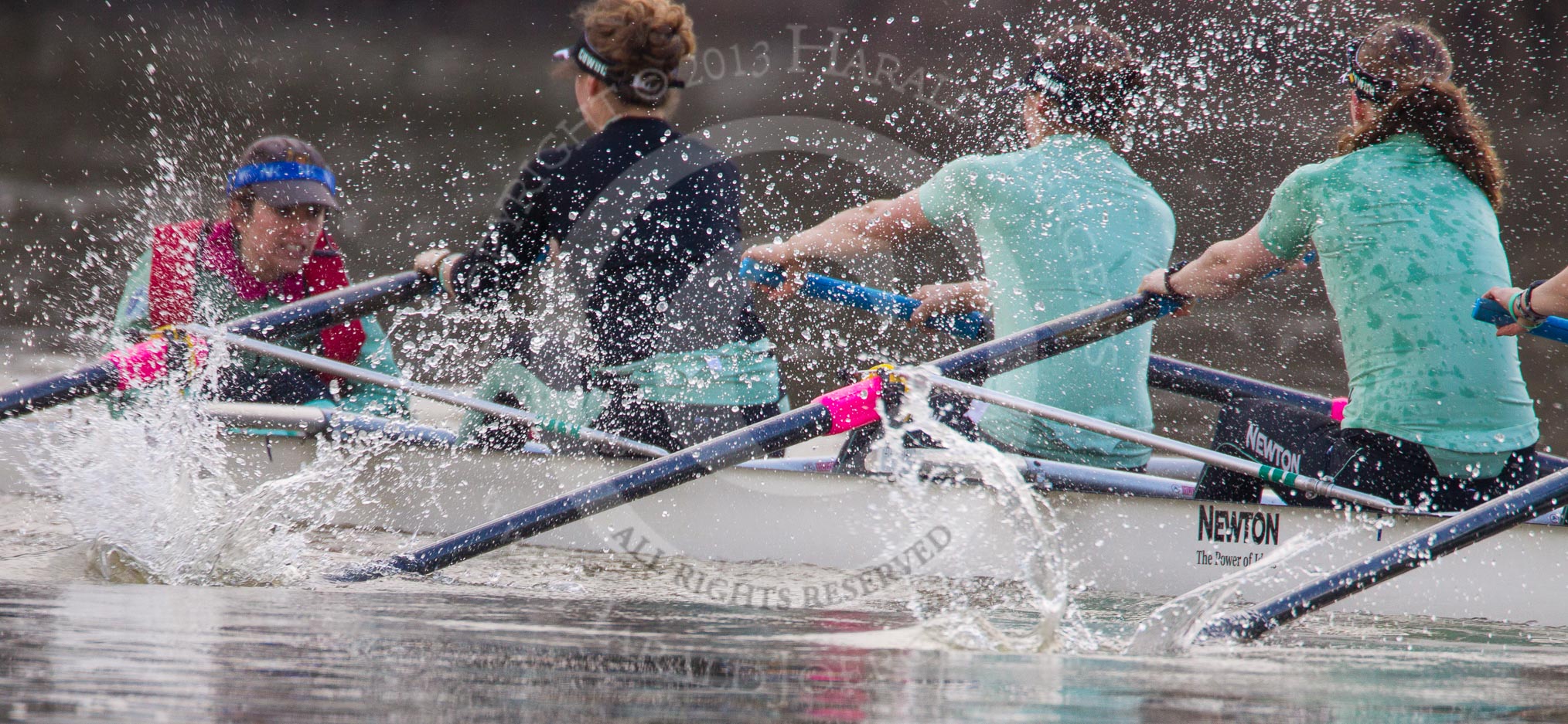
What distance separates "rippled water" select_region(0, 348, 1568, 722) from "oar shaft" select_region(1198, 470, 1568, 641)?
0.22 feet

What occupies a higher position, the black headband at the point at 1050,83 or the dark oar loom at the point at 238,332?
the black headband at the point at 1050,83

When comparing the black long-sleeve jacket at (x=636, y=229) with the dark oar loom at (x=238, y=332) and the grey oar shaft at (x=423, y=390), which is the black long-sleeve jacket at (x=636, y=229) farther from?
the dark oar loom at (x=238, y=332)

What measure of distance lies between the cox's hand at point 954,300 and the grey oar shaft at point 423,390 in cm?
68

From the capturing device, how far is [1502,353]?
8.66ft

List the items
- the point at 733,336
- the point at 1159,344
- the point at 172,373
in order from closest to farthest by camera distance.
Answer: the point at 733,336 → the point at 172,373 → the point at 1159,344


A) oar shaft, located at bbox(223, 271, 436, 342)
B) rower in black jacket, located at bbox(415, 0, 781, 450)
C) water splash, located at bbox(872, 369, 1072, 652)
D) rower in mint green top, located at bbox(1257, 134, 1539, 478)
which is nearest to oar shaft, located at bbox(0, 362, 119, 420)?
oar shaft, located at bbox(223, 271, 436, 342)

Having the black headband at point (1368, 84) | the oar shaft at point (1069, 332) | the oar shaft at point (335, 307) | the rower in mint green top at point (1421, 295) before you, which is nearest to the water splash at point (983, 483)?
the oar shaft at point (1069, 332)

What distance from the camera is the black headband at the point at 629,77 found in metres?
Result: 2.95

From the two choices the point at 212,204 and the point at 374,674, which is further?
the point at 212,204

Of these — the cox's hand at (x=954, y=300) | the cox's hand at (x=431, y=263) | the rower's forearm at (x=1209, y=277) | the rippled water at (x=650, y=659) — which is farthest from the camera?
the cox's hand at (x=431, y=263)

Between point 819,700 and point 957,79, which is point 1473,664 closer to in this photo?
point 819,700

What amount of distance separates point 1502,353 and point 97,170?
9.26 m

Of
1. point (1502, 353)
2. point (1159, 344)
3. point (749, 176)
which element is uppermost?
point (749, 176)

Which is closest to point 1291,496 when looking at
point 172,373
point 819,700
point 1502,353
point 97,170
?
point 1502,353
